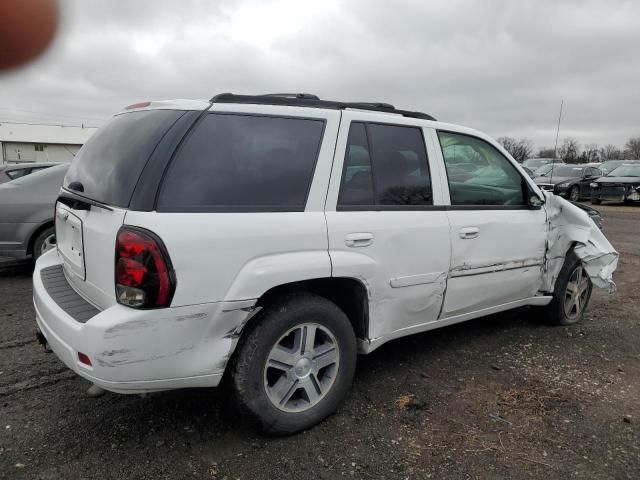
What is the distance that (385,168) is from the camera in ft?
10.4

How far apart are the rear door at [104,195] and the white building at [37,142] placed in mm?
52973

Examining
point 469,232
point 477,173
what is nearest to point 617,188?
point 477,173

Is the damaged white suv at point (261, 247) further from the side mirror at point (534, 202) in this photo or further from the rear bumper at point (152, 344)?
the side mirror at point (534, 202)

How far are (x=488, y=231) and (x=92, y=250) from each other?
259 cm

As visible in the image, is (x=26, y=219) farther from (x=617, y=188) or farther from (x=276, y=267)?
(x=617, y=188)

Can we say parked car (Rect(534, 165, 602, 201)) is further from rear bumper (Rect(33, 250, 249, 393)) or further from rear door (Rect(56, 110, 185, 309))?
rear bumper (Rect(33, 250, 249, 393))

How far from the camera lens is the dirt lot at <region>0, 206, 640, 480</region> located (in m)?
2.55

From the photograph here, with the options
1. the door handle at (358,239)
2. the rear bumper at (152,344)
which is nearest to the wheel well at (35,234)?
the rear bumper at (152,344)

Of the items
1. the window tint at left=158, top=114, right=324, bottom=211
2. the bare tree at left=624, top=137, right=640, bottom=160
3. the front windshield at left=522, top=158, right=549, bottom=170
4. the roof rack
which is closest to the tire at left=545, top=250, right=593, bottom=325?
the roof rack

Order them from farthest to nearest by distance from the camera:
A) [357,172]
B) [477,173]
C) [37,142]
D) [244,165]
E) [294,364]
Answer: [37,142] < [477,173] < [357,172] < [294,364] < [244,165]

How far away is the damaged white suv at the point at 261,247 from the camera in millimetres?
2324

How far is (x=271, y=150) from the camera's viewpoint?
9.00 ft

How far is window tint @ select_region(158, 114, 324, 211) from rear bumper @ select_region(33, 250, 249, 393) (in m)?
0.50

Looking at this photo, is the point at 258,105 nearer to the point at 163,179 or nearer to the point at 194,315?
the point at 163,179
